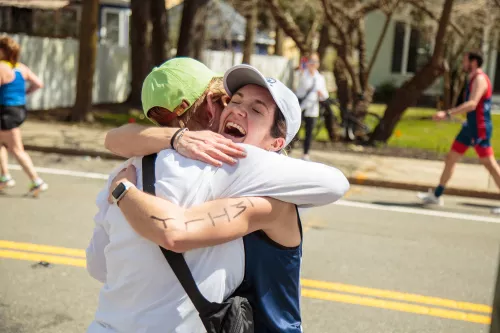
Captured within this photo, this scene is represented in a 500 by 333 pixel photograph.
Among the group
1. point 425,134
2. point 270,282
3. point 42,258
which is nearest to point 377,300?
point 42,258

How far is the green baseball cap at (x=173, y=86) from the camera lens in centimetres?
198

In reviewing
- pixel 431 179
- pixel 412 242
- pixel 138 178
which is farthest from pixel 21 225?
pixel 431 179

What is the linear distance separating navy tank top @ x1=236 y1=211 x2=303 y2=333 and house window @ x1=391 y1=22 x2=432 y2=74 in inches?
1153

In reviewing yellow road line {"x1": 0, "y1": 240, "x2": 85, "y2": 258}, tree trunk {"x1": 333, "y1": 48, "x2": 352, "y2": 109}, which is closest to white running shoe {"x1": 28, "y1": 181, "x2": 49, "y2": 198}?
yellow road line {"x1": 0, "y1": 240, "x2": 85, "y2": 258}

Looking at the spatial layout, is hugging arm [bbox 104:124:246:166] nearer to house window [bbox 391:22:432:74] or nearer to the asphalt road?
the asphalt road

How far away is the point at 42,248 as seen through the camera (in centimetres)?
611

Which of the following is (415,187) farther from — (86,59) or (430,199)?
(86,59)

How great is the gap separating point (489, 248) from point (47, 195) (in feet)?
16.1

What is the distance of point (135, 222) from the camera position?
186 cm

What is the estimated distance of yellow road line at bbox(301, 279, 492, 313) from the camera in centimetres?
526

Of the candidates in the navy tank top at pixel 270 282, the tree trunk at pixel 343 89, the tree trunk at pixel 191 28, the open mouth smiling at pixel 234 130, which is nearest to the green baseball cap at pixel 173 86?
the open mouth smiling at pixel 234 130

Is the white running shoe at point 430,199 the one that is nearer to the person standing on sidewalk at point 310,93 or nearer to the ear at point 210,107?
the person standing on sidewalk at point 310,93

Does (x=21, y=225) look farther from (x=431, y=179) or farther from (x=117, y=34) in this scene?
(x=117, y=34)

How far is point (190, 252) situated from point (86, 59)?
46.1ft
